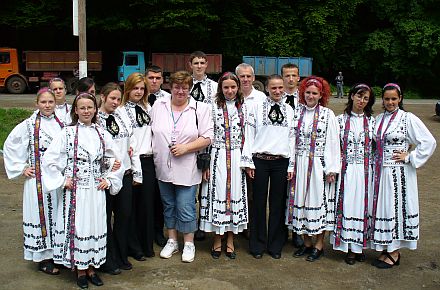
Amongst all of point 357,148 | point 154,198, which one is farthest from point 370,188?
point 154,198

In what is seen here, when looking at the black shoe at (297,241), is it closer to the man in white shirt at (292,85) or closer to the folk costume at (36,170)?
the man in white shirt at (292,85)

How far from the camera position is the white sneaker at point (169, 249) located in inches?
208

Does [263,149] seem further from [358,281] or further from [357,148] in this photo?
[358,281]

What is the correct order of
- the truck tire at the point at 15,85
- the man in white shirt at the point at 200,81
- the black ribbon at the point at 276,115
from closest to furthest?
the black ribbon at the point at 276,115 < the man in white shirt at the point at 200,81 < the truck tire at the point at 15,85

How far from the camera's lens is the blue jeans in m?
5.12

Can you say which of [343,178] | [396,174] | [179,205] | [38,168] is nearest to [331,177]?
[343,178]

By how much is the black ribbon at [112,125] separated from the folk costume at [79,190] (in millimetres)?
237

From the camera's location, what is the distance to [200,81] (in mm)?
5930

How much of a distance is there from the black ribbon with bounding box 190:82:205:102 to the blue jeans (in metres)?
1.16

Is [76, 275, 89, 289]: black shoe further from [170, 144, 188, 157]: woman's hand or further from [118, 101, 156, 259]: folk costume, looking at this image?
[170, 144, 188, 157]: woman's hand

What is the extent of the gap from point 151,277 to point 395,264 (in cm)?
241

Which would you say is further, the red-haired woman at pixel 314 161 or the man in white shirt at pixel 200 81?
the man in white shirt at pixel 200 81

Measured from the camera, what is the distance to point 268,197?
560cm

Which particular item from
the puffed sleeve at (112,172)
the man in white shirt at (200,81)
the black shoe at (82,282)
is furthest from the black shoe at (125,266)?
the man in white shirt at (200,81)
